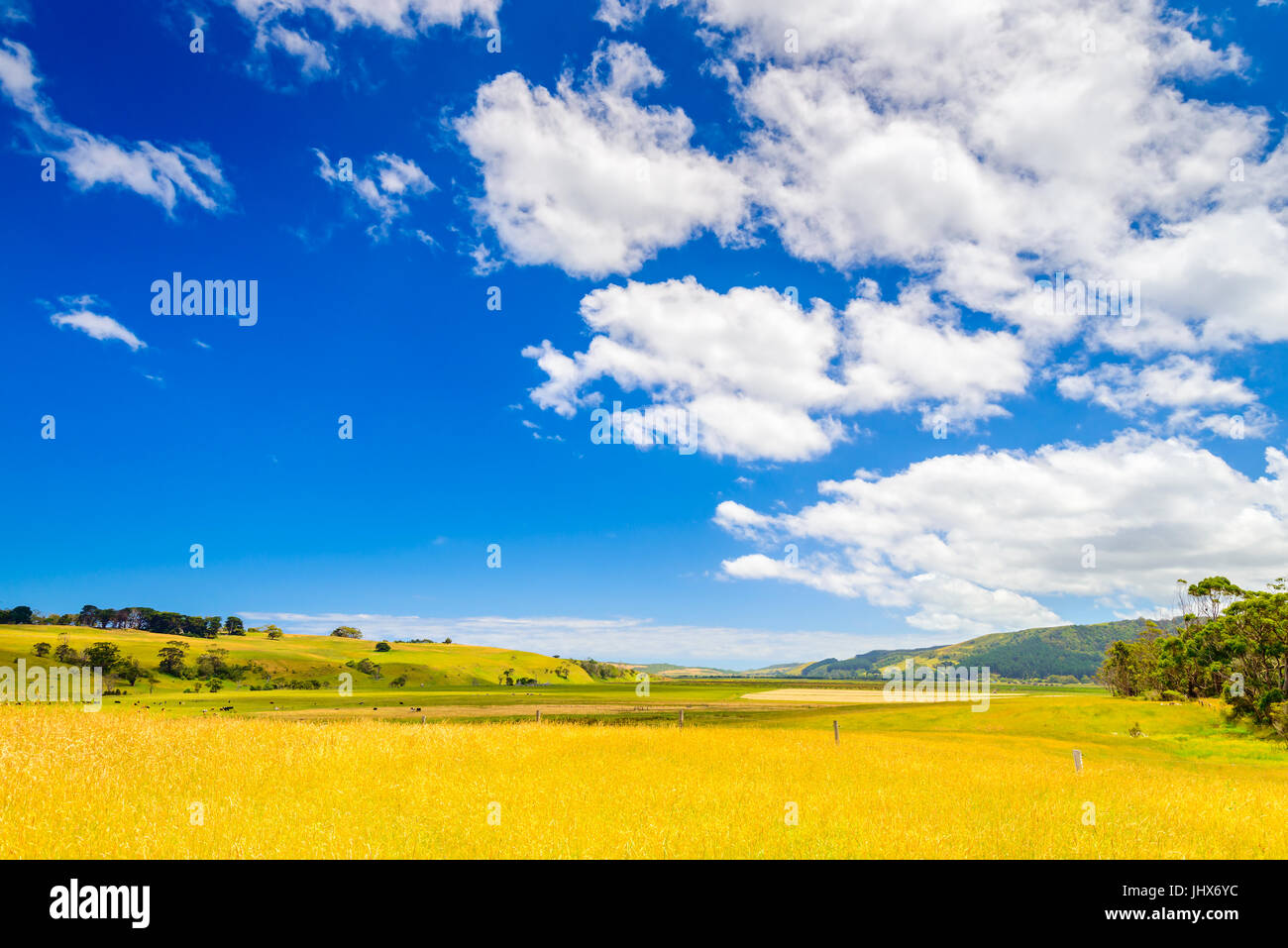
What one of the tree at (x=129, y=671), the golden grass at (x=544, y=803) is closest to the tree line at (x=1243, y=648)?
the golden grass at (x=544, y=803)

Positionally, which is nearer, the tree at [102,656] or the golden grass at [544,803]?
the golden grass at [544,803]

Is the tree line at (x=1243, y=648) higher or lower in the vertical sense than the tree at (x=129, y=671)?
higher

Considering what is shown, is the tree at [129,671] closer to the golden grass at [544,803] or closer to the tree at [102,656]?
the tree at [102,656]

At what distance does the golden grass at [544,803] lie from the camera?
34.4 feet

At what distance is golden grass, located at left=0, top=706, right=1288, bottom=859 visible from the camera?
10.5 m

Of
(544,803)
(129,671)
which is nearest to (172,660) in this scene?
(129,671)

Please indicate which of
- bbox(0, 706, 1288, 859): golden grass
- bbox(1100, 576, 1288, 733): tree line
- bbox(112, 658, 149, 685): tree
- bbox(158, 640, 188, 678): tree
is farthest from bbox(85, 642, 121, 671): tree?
bbox(1100, 576, 1288, 733): tree line

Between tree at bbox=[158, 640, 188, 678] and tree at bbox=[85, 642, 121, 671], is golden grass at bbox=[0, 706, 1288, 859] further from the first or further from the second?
tree at bbox=[158, 640, 188, 678]

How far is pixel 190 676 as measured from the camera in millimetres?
169625
